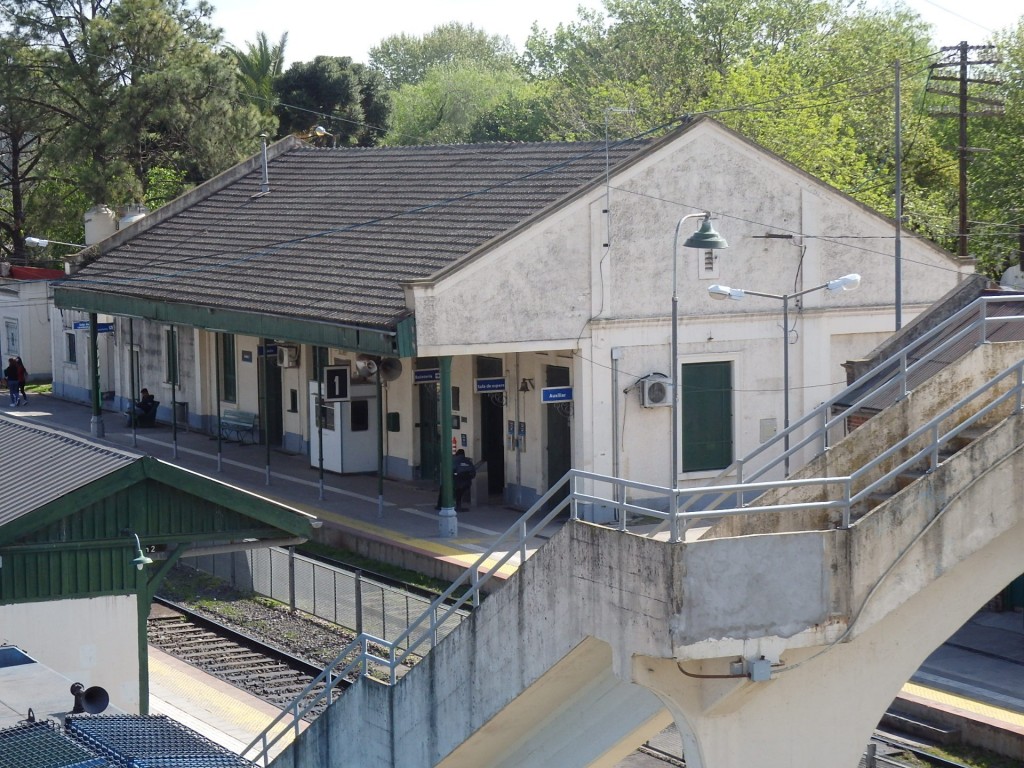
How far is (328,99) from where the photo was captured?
6675 cm

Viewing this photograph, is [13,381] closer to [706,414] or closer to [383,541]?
[383,541]

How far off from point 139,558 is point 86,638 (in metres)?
0.95

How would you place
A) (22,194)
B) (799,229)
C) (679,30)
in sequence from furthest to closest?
(679,30), (22,194), (799,229)

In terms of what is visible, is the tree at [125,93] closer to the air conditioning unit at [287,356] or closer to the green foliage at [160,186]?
the green foliage at [160,186]

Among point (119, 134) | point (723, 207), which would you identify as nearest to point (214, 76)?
point (119, 134)

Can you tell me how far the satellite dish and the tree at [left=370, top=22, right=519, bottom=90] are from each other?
105595 millimetres

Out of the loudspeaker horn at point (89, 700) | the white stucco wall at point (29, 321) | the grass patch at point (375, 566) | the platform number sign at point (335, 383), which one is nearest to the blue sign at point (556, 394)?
the grass patch at point (375, 566)

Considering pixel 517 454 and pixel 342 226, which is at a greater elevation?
pixel 342 226

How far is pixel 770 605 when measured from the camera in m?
10.4

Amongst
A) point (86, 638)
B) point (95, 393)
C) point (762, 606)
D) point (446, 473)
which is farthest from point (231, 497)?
point (95, 393)

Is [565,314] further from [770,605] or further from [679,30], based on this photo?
[679,30]

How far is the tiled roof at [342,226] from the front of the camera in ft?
87.7

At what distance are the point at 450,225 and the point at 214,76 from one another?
82.1ft

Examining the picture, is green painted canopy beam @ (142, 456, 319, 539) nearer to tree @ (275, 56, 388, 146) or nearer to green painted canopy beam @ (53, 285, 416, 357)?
green painted canopy beam @ (53, 285, 416, 357)
